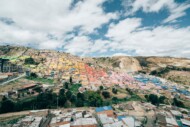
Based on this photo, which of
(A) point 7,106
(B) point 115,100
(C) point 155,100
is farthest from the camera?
(C) point 155,100

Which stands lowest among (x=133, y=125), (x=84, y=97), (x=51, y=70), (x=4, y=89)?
(x=133, y=125)

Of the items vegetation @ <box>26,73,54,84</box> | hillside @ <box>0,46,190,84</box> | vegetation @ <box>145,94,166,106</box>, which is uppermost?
hillside @ <box>0,46,190,84</box>

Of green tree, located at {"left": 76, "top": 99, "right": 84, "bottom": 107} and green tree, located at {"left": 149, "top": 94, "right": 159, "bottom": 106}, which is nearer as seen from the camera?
green tree, located at {"left": 76, "top": 99, "right": 84, "bottom": 107}

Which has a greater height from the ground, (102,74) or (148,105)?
(102,74)

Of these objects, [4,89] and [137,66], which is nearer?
[4,89]

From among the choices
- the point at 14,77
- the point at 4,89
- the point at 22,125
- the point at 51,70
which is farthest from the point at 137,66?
the point at 22,125

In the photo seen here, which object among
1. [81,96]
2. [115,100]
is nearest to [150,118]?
[115,100]

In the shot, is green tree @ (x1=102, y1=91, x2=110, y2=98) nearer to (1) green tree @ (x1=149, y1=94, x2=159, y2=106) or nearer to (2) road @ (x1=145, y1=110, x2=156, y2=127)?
(1) green tree @ (x1=149, y1=94, x2=159, y2=106)

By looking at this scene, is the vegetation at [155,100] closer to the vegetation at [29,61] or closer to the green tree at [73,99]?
the green tree at [73,99]

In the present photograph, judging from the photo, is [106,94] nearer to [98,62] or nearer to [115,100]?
[115,100]

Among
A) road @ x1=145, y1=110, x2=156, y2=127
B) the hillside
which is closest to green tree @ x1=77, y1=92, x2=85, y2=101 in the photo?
road @ x1=145, y1=110, x2=156, y2=127

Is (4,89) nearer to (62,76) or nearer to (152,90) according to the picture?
(62,76)
